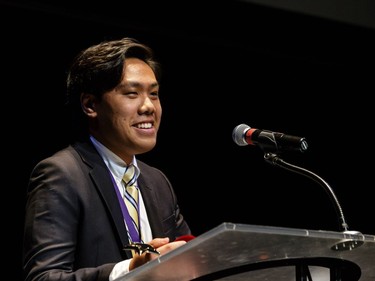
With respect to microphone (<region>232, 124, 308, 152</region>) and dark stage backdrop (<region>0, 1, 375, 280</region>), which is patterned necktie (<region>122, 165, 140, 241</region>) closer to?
microphone (<region>232, 124, 308, 152</region>)

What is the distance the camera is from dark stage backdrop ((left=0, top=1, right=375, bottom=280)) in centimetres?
392

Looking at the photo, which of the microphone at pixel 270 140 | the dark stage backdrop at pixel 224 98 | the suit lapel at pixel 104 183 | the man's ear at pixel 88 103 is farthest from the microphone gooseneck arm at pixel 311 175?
the dark stage backdrop at pixel 224 98

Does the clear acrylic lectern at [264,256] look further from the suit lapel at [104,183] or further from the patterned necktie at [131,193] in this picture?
the patterned necktie at [131,193]

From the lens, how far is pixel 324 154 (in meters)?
5.09

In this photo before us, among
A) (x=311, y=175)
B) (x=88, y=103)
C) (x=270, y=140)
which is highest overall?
(x=88, y=103)

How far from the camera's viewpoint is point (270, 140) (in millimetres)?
2248

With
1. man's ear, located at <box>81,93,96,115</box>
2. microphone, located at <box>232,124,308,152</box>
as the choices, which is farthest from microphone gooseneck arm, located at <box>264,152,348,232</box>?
man's ear, located at <box>81,93,96,115</box>

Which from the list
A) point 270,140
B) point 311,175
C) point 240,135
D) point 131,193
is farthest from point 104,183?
point 311,175

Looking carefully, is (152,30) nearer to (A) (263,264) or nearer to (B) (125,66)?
(B) (125,66)

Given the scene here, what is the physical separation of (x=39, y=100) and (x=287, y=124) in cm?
179

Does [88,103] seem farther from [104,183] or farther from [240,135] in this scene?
[240,135]

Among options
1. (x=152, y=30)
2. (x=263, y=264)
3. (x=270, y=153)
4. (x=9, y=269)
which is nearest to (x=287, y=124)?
(x=152, y=30)

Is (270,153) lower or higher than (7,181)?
higher

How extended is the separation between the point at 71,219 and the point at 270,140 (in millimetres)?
749
